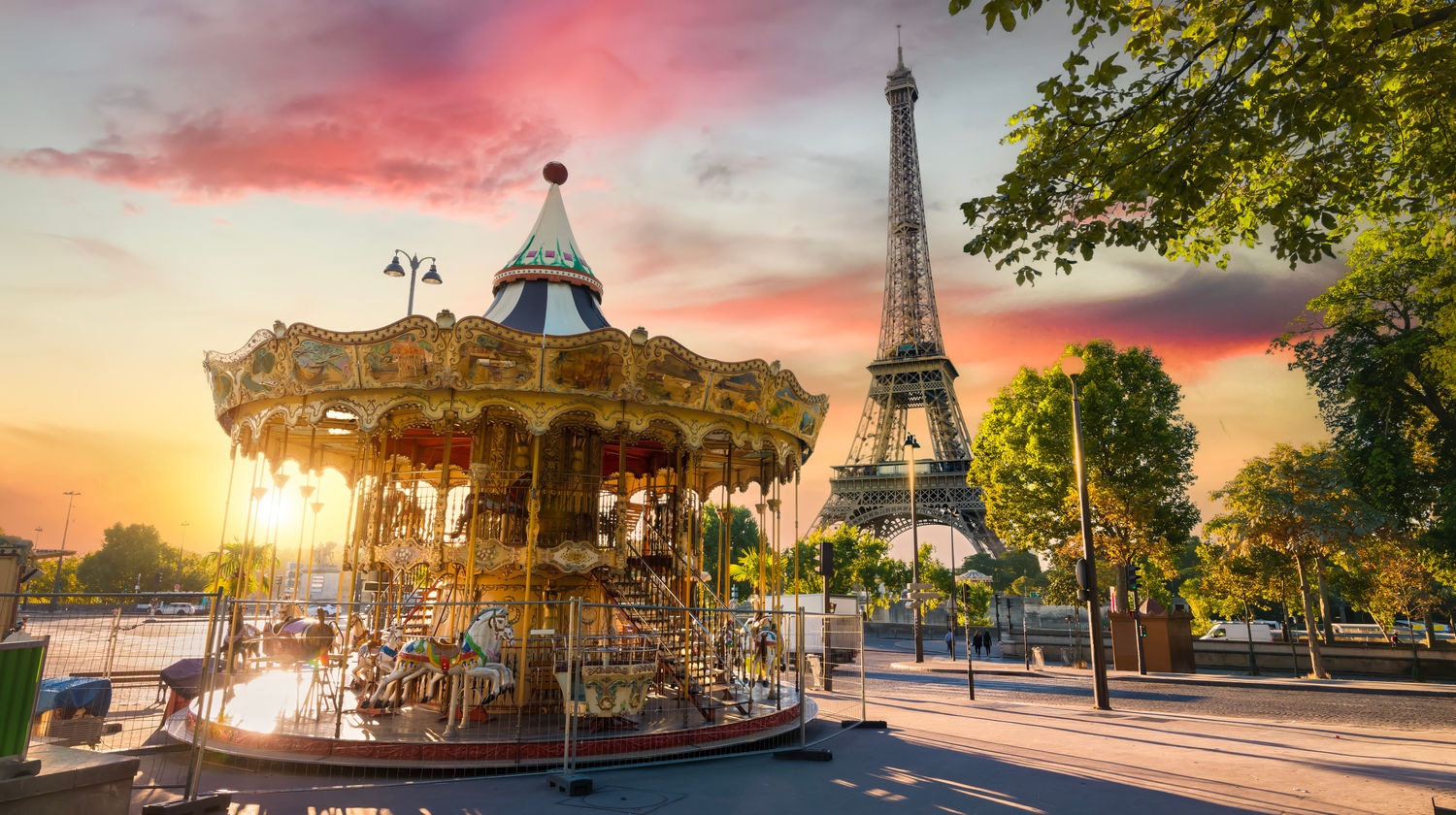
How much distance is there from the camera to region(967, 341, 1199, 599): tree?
27234 mm

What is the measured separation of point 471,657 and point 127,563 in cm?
7622

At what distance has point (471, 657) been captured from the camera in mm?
9492

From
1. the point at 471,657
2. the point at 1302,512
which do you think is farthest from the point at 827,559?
the point at 1302,512

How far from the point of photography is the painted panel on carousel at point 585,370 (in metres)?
11.0

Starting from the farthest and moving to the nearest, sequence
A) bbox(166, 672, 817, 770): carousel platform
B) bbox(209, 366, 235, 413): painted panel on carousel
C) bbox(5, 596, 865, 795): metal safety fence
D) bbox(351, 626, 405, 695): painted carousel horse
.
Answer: bbox(209, 366, 235, 413): painted panel on carousel → bbox(351, 626, 405, 695): painted carousel horse → bbox(166, 672, 817, 770): carousel platform → bbox(5, 596, 865, 795): metal safety fence

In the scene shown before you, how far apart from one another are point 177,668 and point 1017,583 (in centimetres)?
5191

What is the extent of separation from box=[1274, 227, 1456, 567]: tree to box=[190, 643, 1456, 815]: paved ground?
14412 mm

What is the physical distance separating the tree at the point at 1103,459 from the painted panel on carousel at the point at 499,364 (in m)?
21.7

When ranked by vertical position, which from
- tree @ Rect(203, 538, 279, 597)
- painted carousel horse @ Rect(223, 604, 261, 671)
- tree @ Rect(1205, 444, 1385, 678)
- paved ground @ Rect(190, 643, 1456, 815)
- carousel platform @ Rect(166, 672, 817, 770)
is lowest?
paved ground @ Rect(190, 643, 1456, 815)

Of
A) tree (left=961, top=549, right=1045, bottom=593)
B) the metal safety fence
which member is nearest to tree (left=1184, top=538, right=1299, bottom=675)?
the metal safety fence

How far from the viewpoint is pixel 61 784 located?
14.9ft

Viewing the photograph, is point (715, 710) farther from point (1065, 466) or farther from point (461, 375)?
point (1065, 466)

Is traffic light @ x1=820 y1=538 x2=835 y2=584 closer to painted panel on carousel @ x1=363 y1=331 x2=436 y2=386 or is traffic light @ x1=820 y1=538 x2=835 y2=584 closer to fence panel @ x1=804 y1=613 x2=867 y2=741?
fence panel @ x1=804 y1=613 x2=867 y2=741

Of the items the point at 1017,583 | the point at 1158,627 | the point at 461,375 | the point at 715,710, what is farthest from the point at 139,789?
the point at 1017,583
